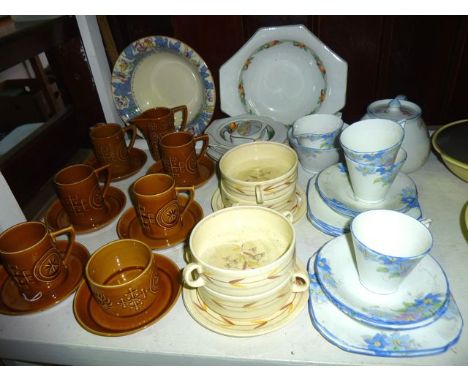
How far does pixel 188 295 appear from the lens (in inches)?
23.9

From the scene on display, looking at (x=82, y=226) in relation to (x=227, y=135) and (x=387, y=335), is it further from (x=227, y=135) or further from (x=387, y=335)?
(x=387, y=335)

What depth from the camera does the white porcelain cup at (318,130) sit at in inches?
32.6

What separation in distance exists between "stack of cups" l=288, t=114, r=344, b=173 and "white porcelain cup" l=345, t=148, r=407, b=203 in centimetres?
15

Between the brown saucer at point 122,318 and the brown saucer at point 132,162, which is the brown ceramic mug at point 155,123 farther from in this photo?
the brown saucer at point 122,318

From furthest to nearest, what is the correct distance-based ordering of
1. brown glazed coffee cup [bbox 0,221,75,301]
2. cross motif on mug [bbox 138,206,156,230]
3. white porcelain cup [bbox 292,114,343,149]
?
white porcelain cup [bbox 292,114,343,149]
cross motif on mug [bbox 138,206,156,230]
brown glazed coffee cup [bbox 0,221,75,301]

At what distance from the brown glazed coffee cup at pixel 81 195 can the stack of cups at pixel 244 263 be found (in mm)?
324

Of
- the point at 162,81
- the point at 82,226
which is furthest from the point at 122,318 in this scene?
the point at 162,81

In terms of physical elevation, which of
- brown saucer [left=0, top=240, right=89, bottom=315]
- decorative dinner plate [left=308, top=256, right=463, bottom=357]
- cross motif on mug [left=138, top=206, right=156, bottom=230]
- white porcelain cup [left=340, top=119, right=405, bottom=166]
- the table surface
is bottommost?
the table surface

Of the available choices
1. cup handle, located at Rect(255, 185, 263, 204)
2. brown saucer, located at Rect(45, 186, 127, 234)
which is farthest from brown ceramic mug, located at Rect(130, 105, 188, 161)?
cup handle, located at Rect(255, 185, 263, 204)

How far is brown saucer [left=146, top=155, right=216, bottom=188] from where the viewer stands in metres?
0.90

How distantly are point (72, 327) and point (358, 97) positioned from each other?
1.10 metres

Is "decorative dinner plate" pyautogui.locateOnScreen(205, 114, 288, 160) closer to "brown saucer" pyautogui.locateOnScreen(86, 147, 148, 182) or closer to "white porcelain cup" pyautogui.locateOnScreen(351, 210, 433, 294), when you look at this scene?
"brown saucer" pyautogui.locateOnScreen(86, 147, 148, 182)

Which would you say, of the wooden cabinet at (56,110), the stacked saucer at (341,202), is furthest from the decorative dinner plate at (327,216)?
the wooden cabinet at (56,110)

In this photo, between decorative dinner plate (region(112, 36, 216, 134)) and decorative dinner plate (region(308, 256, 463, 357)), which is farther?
decorative dinner plate (region(112, 36, 216, 134))
